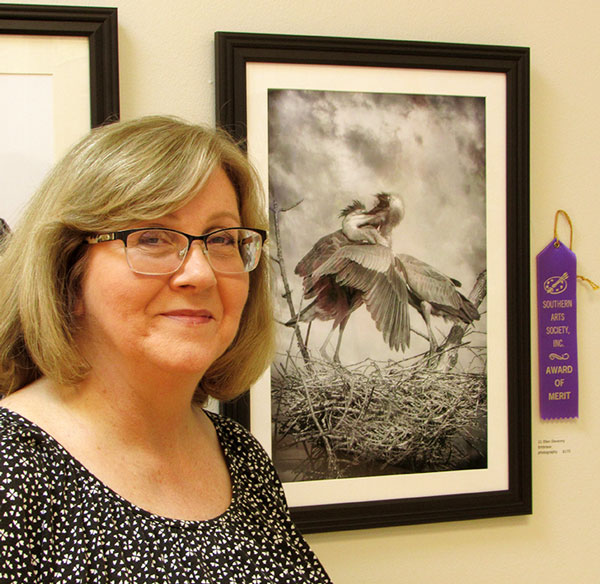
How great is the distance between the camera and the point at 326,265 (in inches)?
48.7

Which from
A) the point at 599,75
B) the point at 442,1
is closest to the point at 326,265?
the point at 442,1

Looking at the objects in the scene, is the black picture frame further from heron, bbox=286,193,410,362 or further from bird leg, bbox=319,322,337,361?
bird leg, bbox=319,322,337,361

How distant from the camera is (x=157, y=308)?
794mm

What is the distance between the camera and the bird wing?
1246 millimetres

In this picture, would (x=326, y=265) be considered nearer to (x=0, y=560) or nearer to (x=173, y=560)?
(x=173, y=560)

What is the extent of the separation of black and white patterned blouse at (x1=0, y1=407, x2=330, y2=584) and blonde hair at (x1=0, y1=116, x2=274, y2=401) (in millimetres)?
99

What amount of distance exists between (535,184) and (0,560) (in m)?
1.16

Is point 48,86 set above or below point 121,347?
above

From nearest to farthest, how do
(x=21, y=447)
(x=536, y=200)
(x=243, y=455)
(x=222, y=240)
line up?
(x=21, y=447) → (x=222, y=240) → (x=243, y=455) → (x=536, y=200)

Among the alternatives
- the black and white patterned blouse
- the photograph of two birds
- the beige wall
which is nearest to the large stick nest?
the photograph of two birds

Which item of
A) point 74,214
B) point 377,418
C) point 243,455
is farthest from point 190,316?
point 377,418

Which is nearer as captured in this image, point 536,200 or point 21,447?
point 21,447

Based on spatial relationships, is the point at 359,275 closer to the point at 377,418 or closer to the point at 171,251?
the point at 377,418

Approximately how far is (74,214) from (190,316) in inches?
7.1
